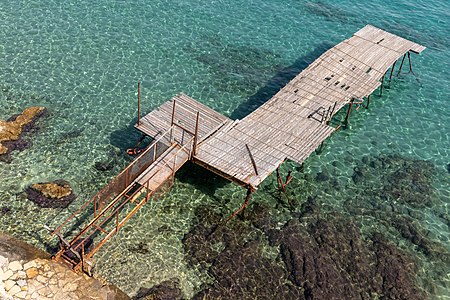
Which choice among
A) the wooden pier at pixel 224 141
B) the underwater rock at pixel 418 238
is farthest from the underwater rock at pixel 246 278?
the underwater rock at pixel 418 238

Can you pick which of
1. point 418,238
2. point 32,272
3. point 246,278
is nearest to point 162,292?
point 246,278

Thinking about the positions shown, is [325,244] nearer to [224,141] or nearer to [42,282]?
[224,141]

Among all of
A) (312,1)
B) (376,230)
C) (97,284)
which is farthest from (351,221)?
(312,1)

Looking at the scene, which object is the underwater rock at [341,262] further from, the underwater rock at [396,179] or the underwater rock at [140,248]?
the underwater rock at [140,248]

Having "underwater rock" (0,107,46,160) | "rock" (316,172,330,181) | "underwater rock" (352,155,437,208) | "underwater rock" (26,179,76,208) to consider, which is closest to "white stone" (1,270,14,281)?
"underwater rock" (26,179,76,208)

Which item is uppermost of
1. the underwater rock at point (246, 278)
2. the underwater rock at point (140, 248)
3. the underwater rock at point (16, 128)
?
the underwater rock at point (16, 128)

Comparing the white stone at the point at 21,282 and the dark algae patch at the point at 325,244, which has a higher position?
the white stone at the point at 21,282
